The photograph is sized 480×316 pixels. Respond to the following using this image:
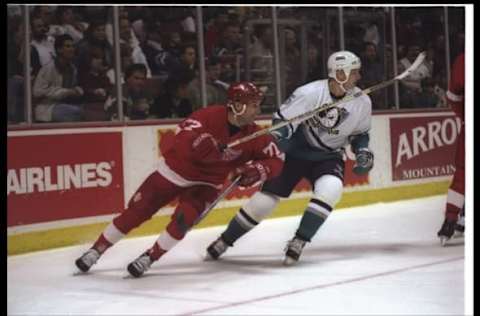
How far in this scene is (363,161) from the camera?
309cm

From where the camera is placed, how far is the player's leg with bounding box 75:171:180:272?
2932mm

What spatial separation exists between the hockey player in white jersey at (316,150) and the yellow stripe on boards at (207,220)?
0.03 meters

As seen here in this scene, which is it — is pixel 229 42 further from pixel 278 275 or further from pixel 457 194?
pixel 457 194

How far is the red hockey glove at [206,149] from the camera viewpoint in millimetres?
2988

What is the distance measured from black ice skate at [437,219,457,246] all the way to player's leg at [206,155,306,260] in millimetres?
491

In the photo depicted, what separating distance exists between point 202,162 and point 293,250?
1.32 ft

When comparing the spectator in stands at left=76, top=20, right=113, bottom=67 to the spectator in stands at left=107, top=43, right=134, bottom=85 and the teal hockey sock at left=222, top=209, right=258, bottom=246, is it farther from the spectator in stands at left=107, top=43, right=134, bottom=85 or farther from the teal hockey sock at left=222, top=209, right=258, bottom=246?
the teal hockey sock at left=222, top=209, right=258, bottom=246

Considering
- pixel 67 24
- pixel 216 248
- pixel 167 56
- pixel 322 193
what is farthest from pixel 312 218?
pixel 67 24

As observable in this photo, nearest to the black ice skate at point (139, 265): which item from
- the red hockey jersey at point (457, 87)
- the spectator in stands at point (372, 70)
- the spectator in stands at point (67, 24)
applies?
the spectator in stands at point (67, 24)

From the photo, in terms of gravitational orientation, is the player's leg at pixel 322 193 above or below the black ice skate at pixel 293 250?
above

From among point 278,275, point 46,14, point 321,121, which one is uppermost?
point 46,14

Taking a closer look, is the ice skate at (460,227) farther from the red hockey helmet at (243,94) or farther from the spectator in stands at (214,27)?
the spectator in stands at (214,27)

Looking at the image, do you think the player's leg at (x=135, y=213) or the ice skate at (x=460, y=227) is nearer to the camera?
the player's leg at (x=135, y=213)

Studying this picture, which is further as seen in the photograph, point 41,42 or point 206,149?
point 206,149
